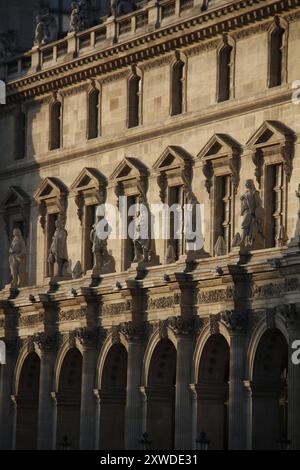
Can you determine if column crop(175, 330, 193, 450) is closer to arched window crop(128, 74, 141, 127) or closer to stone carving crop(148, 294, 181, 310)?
stone carving crop(148, 294, 181, 310)

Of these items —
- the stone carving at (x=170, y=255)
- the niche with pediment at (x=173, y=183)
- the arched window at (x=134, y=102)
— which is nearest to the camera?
the stone carving at (x=170, y=255)

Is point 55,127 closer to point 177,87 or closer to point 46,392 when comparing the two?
Result: point 177,87

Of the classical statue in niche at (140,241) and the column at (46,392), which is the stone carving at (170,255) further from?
the column at (46,392)

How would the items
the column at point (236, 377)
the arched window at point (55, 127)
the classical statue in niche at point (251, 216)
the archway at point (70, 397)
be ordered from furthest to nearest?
the arched window at point (55, 127), the archway at point (70, 397), the classical statue in niche at point (251, 216), the column at point (236, 377)

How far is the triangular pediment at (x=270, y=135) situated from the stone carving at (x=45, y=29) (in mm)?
19374

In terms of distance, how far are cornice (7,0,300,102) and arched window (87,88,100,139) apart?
2.51 ft

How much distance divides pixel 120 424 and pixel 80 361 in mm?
4058

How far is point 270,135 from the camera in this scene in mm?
100062

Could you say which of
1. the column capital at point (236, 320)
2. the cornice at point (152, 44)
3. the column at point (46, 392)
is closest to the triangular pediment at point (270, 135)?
the cornice at point (152, 44)

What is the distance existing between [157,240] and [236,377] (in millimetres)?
10252

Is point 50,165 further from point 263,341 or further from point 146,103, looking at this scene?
point 263,341

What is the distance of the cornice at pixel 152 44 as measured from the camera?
101250 millimetres
